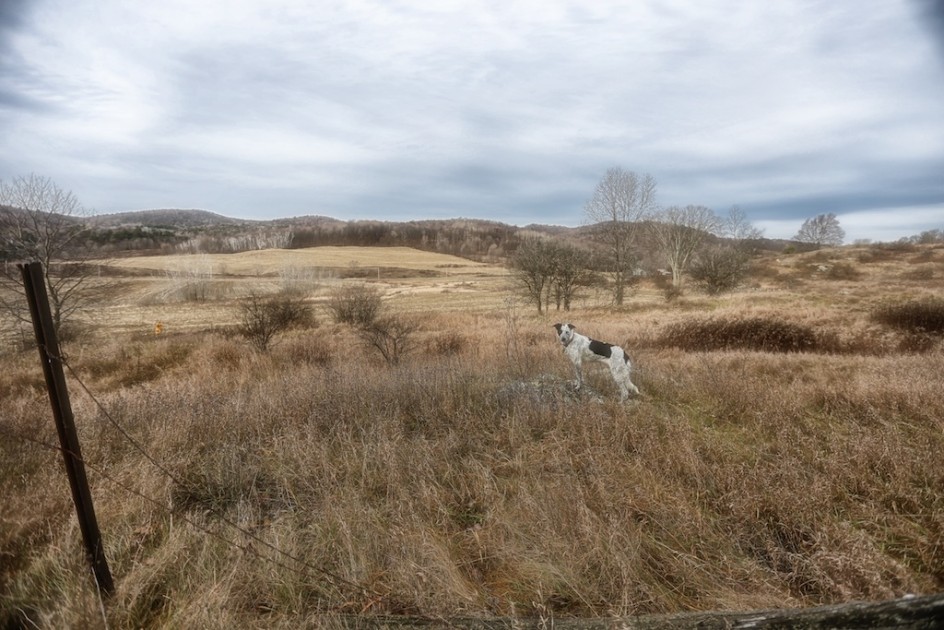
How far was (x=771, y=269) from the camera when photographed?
4894 centimetres

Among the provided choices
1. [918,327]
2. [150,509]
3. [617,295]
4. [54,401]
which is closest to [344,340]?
[150,509]

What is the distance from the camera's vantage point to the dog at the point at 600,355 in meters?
6.84

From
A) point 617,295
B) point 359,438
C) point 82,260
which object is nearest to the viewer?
point 359,438

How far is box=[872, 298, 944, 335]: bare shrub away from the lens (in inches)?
540

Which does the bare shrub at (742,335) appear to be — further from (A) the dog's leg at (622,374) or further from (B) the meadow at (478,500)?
(A) the dog's leg at (622,374)

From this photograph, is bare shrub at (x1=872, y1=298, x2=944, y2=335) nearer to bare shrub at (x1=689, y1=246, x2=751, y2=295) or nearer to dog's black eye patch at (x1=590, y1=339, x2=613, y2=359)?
dog's black eye patch at (x1=590, y1=339, x2=613, y2=359)

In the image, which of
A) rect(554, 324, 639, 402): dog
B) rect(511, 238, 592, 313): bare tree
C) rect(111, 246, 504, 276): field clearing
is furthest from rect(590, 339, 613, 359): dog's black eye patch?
Result: rect(111, 246, 504, 276): field clearing

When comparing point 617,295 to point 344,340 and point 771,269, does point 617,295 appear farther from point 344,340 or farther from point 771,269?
point 771,269

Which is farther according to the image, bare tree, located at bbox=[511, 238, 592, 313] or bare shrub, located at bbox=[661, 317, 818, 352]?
bare tree, located at bbox=[511, 238, 592, 313]

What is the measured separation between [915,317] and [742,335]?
5342 millimetres

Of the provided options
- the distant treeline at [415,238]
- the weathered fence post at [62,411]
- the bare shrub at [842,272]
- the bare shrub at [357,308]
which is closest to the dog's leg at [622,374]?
the weathered fence post at [62,411]

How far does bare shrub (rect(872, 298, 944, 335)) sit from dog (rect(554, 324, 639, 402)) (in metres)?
13.3

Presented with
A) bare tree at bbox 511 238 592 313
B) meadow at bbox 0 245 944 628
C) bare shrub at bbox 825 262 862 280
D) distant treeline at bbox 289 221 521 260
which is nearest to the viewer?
meadow at bbox 0 245 944 628

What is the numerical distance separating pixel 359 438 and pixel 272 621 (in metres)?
2.72
